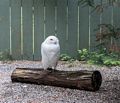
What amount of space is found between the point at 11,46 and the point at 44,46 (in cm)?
324

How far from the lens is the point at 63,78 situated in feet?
19.1

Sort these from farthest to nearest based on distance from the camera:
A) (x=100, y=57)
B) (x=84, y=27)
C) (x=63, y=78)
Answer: (x=84, y=27) → (x=100, y=57) → (x=63, y=78)

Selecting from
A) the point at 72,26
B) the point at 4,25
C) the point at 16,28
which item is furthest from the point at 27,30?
the point at 72,26

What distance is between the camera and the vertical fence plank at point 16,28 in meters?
8.99

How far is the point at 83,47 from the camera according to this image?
29.6 ft

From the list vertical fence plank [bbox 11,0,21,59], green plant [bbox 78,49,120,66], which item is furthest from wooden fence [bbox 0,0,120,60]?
green plant [bbox 78,49,120,66]

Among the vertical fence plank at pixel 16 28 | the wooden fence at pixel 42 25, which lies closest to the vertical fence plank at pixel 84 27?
the wooden fence at pixel 42 25

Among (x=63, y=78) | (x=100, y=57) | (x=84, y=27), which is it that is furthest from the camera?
(x=84, y=27)

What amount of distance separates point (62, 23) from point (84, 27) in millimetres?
474

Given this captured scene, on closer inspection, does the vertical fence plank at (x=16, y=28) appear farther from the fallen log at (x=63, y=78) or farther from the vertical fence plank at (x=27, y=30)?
the fallen log at (x=63, y=78)

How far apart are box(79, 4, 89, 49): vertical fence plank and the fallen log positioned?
308 cm

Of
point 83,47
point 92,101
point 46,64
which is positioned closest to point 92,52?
point 83,47

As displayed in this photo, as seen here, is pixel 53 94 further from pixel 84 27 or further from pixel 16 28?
pixel 16 28

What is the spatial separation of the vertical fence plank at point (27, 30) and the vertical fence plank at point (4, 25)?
0.36 meters
